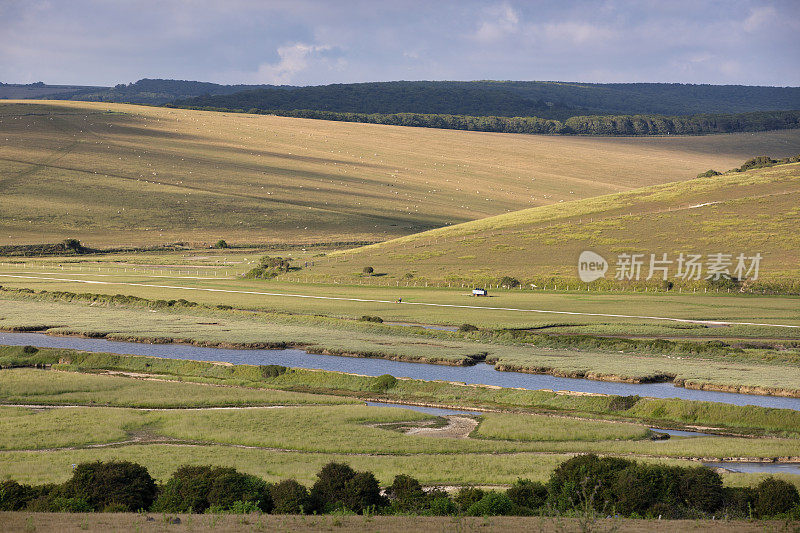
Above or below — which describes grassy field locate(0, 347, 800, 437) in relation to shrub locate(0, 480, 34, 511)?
below

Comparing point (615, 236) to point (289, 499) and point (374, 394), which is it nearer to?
point (374, 394)

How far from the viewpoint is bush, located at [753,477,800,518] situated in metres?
21.6

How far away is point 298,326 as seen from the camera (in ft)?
217

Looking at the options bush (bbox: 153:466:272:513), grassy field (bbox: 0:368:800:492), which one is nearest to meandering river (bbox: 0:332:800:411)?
grassy field (bbox: 0:368:800:492)

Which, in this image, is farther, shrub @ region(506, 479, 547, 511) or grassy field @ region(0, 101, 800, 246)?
grassy field @ region(0, 101, 800, 246)

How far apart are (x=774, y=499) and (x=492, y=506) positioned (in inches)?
271

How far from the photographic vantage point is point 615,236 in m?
110

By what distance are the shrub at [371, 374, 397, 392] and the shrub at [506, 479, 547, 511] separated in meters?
21.1

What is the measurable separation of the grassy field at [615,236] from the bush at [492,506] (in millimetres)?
71288

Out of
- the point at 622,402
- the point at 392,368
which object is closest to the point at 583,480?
the point at 622,402

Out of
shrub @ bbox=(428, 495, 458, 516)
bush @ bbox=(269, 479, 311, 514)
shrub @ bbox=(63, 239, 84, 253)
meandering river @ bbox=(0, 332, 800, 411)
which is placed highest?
shrub @ bbox=(428, 495, 458, 516)

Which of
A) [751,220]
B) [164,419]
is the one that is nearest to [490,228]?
[751,220]

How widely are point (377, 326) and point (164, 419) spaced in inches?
1160

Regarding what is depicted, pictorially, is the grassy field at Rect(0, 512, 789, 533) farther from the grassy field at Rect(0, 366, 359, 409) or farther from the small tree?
the small tree
